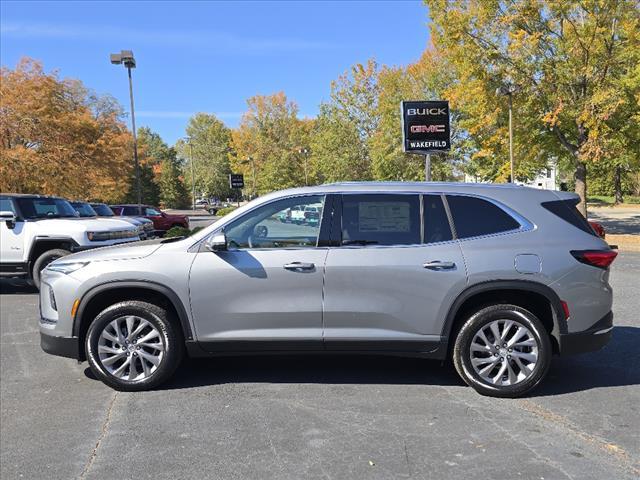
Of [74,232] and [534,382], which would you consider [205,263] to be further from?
[74,232]

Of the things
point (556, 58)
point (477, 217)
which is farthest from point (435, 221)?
point (556, 58)

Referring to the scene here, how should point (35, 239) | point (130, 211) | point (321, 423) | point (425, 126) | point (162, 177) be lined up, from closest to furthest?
point (321, 423) → point (35, 239) → point (425, 126) → point (130, 211) → point (162, 177)

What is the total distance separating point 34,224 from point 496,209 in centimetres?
845

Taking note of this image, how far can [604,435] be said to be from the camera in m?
3.74

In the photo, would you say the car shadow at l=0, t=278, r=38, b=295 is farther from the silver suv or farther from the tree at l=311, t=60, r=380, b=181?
the tree at l=311, t=60, r=380, b=181

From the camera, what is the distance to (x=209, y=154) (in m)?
90.8

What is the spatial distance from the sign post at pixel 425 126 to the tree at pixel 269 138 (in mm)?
40471

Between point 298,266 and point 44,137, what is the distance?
76.8 ft

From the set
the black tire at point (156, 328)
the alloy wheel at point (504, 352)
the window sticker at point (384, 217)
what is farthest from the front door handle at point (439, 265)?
the black tire at point (156, 328)

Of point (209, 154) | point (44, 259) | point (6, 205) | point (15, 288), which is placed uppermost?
point (209, 154)

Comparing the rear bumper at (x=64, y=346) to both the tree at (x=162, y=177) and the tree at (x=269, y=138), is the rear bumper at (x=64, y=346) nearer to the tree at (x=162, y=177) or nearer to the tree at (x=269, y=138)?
the tree at (x=269, y=138)

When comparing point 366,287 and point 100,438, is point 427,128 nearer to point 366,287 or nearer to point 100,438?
point 366,287

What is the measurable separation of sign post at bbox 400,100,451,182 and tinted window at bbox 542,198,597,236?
9.18 metres

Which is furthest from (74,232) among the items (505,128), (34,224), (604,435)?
(505,128)
